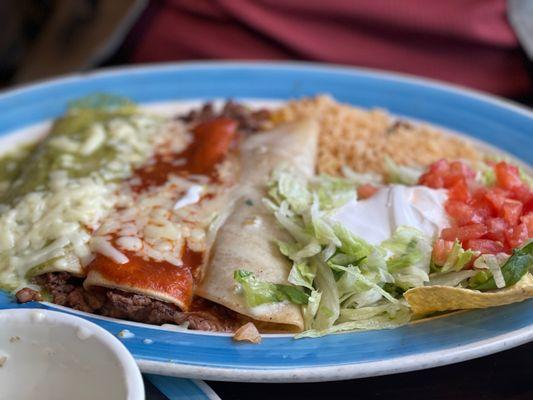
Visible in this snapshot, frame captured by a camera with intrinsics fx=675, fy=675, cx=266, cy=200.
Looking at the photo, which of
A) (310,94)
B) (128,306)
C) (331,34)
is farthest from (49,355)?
(331,34)

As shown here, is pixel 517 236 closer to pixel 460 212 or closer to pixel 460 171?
pixel 460 212

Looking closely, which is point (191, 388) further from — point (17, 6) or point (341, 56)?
point (17, 6)

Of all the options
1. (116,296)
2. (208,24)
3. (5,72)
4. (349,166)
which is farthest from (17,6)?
(116,296)

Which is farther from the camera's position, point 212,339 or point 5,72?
point 5,72

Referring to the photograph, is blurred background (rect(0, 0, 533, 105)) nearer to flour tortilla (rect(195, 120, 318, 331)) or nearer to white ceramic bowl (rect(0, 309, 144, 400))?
flour tortilla (rect(195, 120, 318, 331))

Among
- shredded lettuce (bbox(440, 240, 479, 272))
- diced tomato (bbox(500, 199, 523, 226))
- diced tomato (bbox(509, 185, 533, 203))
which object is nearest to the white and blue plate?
shredded lettuce (bbox(440, 240, 479, 272))

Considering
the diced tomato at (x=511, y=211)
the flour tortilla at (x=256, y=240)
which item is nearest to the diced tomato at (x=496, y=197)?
the diced tomato at (x=511, y=211)
